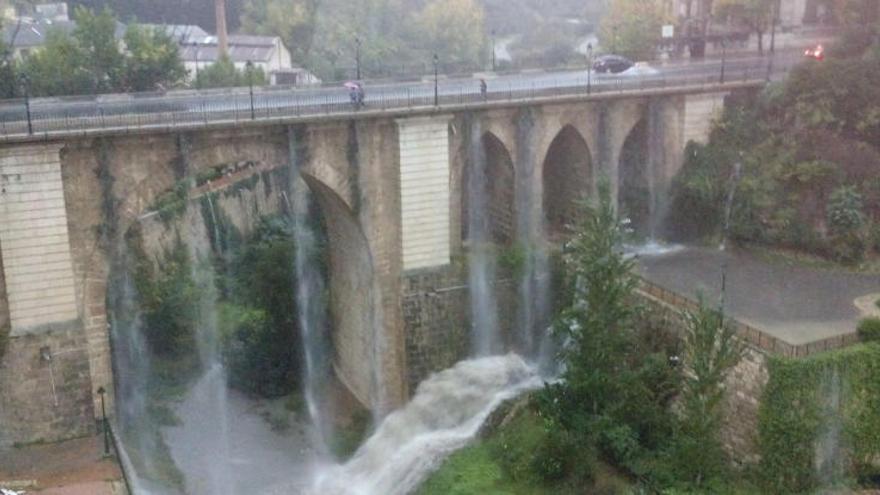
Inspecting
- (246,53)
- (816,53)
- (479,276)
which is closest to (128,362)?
(479,276)

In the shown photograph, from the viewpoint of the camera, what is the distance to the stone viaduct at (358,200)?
24.8 meters

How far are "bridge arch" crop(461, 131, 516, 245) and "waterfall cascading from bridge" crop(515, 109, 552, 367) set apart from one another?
427mm

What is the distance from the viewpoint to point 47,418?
998 inches

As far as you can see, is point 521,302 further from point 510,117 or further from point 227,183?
point 227,183

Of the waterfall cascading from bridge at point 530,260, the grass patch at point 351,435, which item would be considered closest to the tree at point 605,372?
the waterfall cascading from bridge at point 530,260

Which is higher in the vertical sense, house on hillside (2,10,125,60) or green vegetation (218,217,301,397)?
house on hillside (2,10,125,60)

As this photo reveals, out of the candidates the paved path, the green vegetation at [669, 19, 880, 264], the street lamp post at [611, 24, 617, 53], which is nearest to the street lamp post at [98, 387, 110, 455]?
the paved path

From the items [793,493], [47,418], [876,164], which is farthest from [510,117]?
[47,418]

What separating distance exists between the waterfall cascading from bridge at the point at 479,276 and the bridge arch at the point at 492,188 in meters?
0.04

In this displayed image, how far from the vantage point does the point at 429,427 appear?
96.3ft

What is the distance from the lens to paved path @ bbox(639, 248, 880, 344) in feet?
83.8

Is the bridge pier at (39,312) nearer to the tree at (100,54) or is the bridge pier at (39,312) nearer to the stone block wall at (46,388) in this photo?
the stone block wall at (46,388)

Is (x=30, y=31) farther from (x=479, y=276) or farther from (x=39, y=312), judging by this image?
(x=479, y=276)

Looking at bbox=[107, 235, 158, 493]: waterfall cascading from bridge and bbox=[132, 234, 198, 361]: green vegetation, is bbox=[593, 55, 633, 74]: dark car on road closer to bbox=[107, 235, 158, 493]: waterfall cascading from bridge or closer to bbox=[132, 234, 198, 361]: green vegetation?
bbox=[132, 234, 198, 361]: green vegetation
